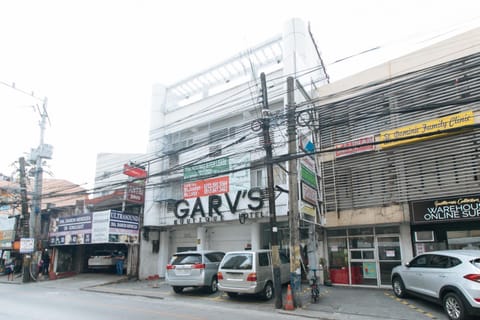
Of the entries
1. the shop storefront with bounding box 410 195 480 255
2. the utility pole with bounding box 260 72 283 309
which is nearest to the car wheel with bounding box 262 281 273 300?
the utility pole with bounding box 260 72 283 309

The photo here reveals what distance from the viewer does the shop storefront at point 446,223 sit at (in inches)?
476

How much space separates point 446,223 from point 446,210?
956 millimetres

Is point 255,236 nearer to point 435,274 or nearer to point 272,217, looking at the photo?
point 272,217

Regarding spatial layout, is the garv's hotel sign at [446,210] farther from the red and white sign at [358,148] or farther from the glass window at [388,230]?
the red and white sign at [358,148]

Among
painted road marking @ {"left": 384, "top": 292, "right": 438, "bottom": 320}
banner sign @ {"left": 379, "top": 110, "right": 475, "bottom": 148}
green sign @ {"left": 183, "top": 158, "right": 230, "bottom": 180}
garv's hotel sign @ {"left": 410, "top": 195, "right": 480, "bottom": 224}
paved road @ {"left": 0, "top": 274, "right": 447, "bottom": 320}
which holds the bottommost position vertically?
paved road @ {"left": 0, "top": 274, "right": 447, "bottom": 320}

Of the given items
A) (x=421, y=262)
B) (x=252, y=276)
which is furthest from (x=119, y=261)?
(x=421, y=262)

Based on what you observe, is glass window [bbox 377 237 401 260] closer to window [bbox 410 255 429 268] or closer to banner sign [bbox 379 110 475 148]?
window [bbox 410 255 429 268]

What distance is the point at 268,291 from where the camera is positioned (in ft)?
38.3

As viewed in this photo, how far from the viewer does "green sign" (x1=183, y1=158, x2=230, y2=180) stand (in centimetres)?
1827

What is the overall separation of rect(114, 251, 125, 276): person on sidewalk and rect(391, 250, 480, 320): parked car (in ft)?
57.2

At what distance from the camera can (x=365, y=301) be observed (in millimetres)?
11117

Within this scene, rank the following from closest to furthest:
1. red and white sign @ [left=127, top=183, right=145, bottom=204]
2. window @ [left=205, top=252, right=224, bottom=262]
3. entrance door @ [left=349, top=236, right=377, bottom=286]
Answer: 1. window @ [left=205, top=252, right=224, bottom=262]
2. entrance door @ [left=349, top=236, right=377, bottom=286]
3. red and white sign @ [left=127, top=183, right=145, bottom=204]

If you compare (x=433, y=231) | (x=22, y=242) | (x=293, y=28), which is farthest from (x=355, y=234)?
(x=22, y=242)

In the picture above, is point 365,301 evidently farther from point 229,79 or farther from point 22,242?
point 22,242
